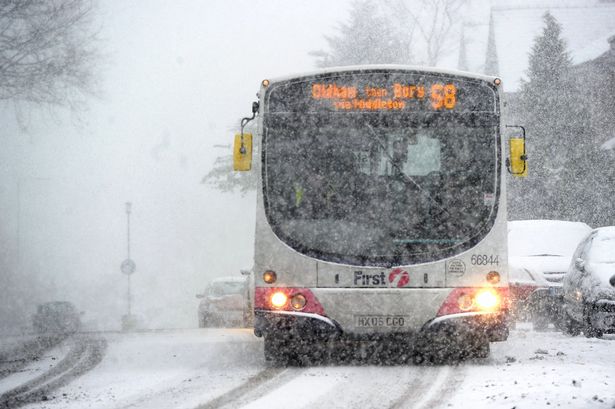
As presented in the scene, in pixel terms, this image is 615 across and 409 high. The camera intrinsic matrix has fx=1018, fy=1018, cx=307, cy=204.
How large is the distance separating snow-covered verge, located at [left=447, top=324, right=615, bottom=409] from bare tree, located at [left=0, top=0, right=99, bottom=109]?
14722 mm

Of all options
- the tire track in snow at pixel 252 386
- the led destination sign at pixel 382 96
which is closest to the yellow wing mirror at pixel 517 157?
the led destination sign at pixel 382 96

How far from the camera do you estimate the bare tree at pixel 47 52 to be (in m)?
23.0

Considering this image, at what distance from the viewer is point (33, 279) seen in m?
63.4

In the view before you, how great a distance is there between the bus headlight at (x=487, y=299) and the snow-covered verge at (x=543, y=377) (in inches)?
23.5

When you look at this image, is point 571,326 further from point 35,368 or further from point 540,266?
point 35,368

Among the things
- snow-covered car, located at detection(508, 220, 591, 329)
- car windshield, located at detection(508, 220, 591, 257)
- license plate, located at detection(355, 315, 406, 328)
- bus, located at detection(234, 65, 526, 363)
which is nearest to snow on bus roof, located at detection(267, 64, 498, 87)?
bus, located at detection(234, 65, 526, 363)

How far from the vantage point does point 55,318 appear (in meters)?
35.7

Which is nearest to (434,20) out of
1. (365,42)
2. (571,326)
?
(365,42)

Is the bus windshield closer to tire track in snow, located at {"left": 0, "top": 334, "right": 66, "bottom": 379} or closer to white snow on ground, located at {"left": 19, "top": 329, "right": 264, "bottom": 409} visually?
white snow on ground, located at {"left": 19, "top": 329, "right": 264, "bottom": 409}

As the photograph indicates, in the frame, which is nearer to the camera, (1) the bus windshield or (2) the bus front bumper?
(2) the bus front bumper

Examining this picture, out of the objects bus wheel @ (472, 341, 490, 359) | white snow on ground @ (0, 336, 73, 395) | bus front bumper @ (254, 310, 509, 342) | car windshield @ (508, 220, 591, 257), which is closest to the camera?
white snow on ground @ (0, 336, 73, 395)

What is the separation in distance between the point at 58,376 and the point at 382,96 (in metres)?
4.39

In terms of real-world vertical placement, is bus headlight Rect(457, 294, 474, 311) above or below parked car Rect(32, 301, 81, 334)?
above

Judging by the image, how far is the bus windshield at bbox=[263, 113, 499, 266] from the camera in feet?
34.1
